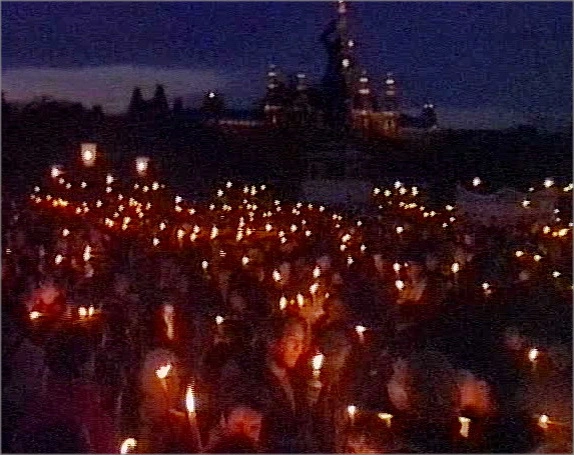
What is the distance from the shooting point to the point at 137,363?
2.18 metres

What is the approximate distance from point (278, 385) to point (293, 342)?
0.34 feet

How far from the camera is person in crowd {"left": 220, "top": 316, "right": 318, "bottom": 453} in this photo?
212cm

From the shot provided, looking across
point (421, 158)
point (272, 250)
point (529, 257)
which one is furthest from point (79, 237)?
point (529, 257)

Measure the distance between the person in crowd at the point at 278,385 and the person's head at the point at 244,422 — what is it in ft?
0.04

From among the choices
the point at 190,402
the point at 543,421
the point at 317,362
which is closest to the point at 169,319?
the point at 190,402

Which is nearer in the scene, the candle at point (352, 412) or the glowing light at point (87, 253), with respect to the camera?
the candle at point (352, 412)

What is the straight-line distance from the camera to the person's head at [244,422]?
6.86 ft

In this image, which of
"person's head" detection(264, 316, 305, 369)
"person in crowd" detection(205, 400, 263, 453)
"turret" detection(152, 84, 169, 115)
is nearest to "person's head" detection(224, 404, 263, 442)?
"person in crowd" detection(205, 400, 263, 453)

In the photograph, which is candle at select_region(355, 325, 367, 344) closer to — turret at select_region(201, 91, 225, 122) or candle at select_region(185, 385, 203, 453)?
candle at select_region(185, 385, 203, 453)

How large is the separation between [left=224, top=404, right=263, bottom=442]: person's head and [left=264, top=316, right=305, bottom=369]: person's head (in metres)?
0.13

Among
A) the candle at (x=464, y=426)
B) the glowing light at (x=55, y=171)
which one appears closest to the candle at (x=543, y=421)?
the candle at (x=464, y=426)

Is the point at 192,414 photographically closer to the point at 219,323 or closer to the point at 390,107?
the point at 219,323

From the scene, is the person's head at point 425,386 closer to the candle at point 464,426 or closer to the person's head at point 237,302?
the candle at point 464,426

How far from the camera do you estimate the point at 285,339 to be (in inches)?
87.7
